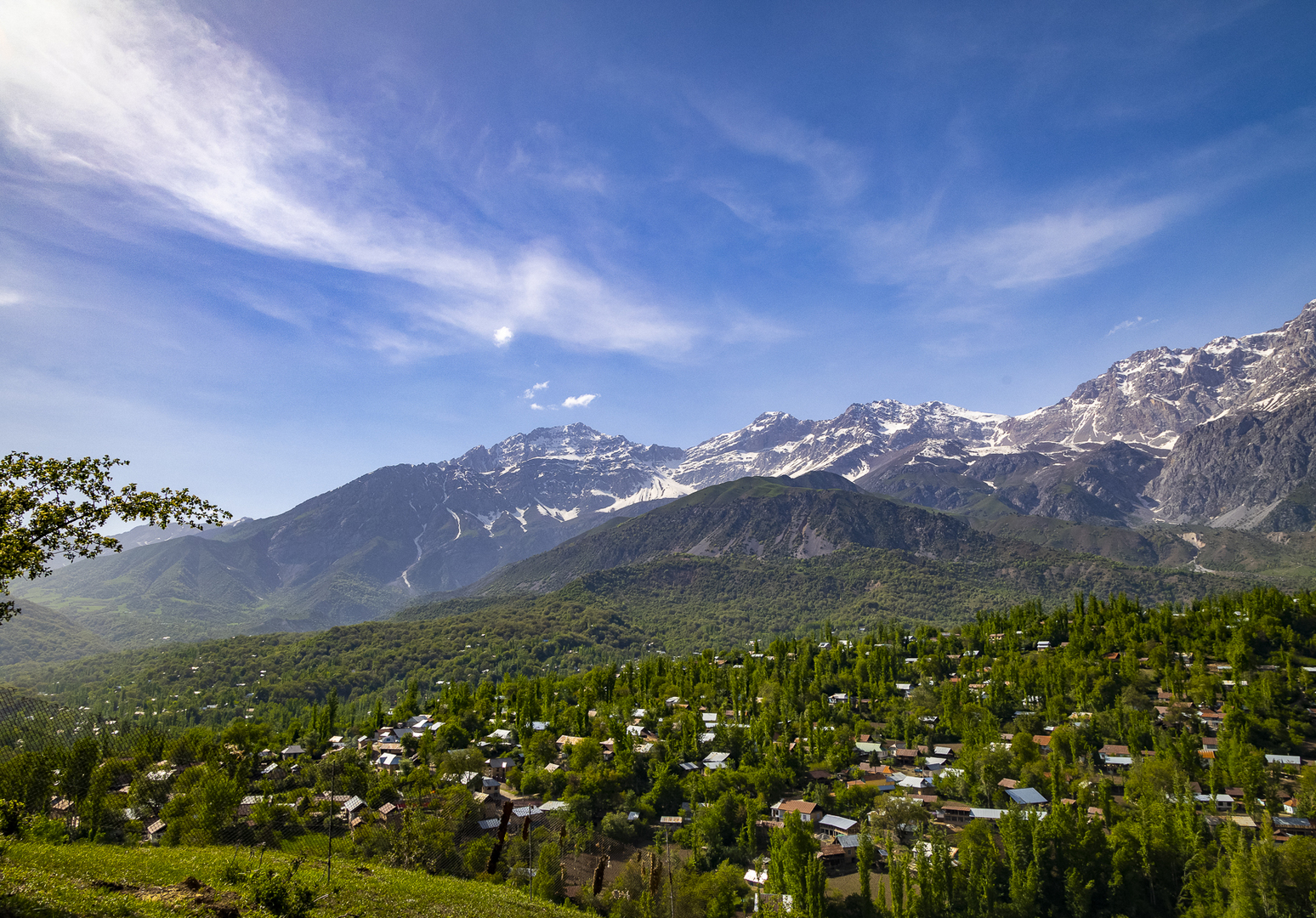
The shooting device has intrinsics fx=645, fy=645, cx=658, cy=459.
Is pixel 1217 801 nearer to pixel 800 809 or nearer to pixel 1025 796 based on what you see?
pixel 1025 796

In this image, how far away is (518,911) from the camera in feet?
165

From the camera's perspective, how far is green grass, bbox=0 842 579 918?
26.0 metres

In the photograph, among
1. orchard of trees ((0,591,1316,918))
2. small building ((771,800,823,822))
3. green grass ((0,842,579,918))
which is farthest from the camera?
small building ((771,800,823,822))

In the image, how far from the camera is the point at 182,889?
1373 inches

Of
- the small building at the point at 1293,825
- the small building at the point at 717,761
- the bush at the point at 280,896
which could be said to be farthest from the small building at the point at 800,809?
the bush at the point at 280,896

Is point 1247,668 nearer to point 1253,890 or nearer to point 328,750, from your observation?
point 1253,890

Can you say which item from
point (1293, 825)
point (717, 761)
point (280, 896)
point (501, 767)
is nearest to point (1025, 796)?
point (1293, 825)

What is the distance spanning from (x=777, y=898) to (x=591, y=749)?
47.0 metres

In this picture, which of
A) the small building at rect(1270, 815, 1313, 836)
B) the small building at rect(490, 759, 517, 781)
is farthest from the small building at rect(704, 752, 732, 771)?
the small building at rect(1270, 815, 1313, 836)

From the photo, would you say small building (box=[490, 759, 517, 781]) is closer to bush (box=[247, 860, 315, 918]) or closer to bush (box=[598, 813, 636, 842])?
bush (box=[598, 813, 636, 842])

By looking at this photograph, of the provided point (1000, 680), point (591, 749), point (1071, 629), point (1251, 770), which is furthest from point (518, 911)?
point (1071, 629)

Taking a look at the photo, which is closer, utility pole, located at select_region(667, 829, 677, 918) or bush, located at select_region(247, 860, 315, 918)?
bush, located at select_region(247, 860, 315, 918)

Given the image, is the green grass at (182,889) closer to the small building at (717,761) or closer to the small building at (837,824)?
the small building at (837,824)

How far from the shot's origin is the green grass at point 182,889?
26.0 metres
